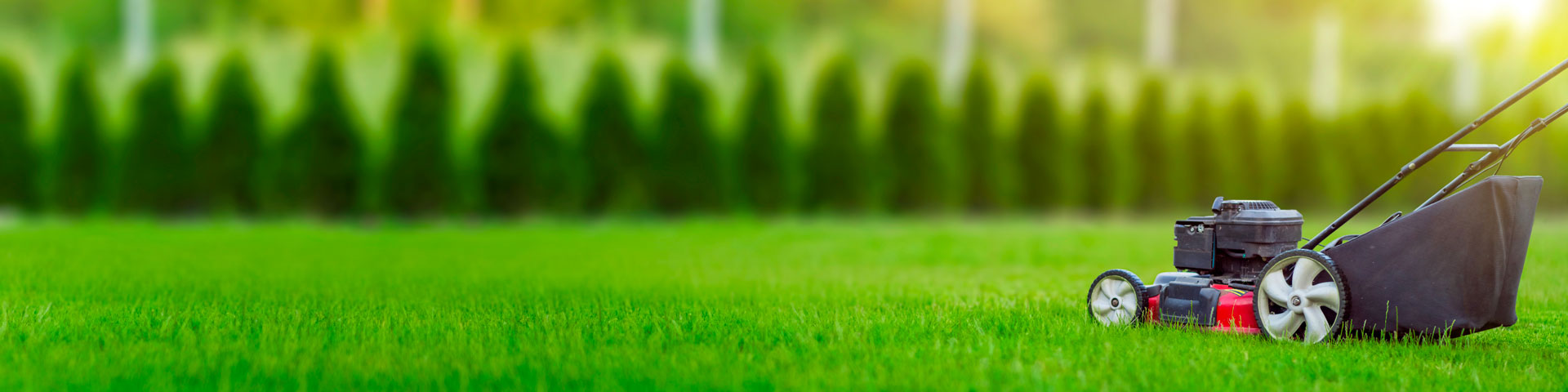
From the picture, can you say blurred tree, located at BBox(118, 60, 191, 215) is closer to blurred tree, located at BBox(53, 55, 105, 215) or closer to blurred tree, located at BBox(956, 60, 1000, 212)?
blurred tree, located at BBox(53, 55, 105, 215)

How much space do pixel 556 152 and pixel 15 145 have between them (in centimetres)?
669

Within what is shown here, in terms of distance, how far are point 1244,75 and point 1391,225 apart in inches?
643

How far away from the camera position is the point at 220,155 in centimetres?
1376

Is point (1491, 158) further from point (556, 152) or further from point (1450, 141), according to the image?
point (556, 152)

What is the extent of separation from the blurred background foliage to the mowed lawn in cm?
505

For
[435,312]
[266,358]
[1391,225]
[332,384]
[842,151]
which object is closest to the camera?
[332,384]

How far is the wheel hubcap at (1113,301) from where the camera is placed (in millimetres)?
4609

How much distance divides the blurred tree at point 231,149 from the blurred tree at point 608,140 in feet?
13.0

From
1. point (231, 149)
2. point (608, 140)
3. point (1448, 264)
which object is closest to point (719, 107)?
point (608, 140)

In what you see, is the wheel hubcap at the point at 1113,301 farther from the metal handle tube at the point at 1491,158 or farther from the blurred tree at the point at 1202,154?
the blurred tree at the point at 1202,154

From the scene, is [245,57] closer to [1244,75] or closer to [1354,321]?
[1354,321]

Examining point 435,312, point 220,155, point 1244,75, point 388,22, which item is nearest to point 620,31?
point 388,22

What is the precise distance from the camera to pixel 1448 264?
373 centimetres

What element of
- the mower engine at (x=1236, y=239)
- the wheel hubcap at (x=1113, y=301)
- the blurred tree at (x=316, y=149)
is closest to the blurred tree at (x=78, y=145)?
the blurred tree at (x=316, y=149)
